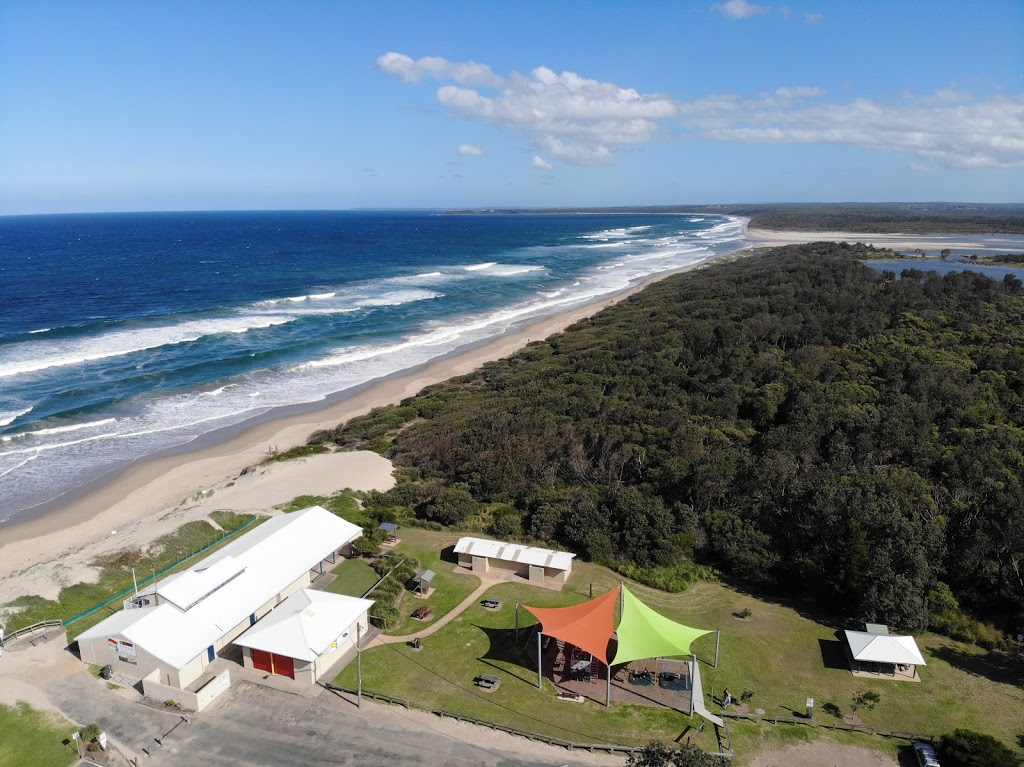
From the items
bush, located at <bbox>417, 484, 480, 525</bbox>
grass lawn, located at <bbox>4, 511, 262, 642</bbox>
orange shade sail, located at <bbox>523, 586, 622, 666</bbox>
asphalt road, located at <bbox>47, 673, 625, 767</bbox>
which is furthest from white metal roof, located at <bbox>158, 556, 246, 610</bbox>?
orange shade sail, located at <bbox>523, 586, 622, 666</bbox>

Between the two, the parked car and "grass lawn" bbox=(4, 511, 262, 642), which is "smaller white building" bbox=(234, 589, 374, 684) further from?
the parked car

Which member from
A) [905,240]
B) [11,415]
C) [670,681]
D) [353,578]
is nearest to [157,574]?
[353,578]

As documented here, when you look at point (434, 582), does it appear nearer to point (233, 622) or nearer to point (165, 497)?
point (233, 622)

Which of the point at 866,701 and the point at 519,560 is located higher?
the point at 519,560

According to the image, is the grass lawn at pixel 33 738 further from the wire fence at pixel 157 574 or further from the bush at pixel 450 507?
the bush at pixel 450 507

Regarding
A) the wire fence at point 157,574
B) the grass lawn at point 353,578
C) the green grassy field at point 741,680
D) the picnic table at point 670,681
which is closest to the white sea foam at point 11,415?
the wire fence at point 157,574
